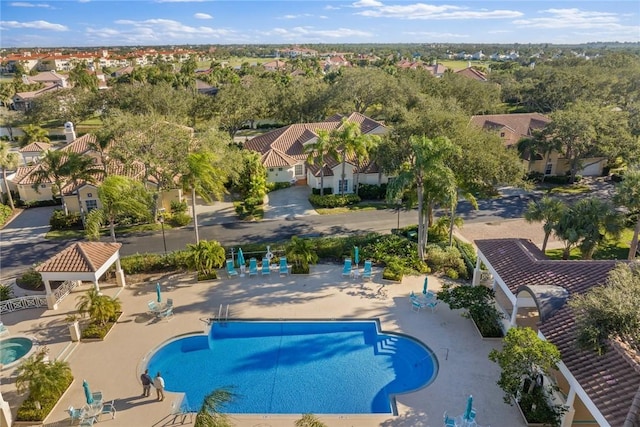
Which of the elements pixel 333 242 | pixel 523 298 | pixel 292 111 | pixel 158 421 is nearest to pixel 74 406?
pixel 158 421

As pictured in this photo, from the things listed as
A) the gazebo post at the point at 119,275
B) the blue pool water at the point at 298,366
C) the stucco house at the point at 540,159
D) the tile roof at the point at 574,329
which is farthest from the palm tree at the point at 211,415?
the stucco house at the point at 540,159

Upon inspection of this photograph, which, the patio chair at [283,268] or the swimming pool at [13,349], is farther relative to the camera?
the patio chair at [283,268]

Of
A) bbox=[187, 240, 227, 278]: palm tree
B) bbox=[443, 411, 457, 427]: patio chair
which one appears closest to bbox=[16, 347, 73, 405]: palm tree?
bbox=[187, 240, 227, 278]: palm tree

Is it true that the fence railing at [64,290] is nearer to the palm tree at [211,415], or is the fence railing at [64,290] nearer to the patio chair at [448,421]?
the palm tree at [211,415]

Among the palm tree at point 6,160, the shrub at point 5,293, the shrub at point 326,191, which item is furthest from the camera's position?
the shrub at point 326,191

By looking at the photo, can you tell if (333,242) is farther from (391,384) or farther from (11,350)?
(11,350)

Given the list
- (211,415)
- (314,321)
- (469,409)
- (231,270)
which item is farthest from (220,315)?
(469,409)

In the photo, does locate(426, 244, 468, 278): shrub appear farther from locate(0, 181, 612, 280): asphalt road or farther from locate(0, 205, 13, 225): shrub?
locate(0, 205, 13, 225): shrub
